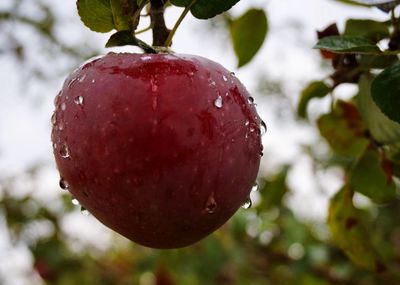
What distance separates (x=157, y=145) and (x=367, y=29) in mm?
358

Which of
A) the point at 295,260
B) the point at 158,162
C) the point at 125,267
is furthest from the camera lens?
the point at 125,267

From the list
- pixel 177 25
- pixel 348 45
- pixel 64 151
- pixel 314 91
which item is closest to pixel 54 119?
pixel 64 151

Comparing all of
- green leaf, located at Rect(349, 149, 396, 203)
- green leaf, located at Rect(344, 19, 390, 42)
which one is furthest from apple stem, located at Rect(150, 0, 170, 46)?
green leaf, located at Rect(349, 149, 396, 203)

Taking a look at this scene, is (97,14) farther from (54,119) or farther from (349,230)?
(349,230)

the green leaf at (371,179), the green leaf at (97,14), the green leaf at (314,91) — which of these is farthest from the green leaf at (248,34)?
the green leaf at (97,14)

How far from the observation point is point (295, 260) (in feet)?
5.51

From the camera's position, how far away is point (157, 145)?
→ 1.73ft

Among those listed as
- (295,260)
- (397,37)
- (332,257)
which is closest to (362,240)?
(397,37)

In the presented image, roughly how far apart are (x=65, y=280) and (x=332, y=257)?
1.01 meters

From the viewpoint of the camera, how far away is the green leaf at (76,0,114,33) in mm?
573

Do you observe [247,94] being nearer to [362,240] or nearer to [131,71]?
[131,71]

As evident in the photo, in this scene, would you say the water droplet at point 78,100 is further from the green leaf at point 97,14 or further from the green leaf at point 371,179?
the green leaf at point 371,179

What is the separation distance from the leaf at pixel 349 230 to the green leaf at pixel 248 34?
23 cm

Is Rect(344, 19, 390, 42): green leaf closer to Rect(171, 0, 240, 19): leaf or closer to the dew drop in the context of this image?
Rect(171, 0, 240, 19): leaf
